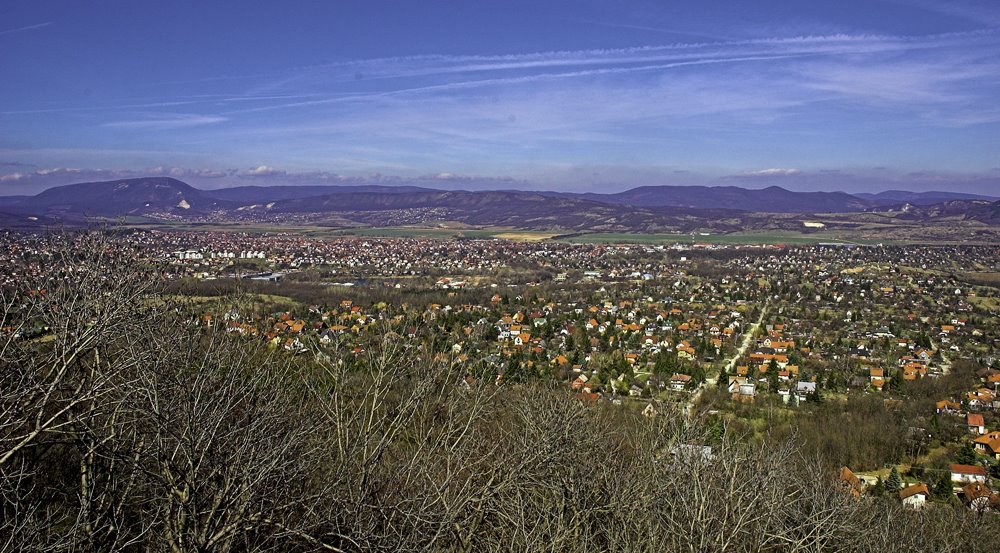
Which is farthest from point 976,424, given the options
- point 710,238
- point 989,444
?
point 710,238

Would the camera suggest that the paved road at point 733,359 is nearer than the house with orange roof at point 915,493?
No

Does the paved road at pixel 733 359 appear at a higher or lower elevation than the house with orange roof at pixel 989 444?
lower

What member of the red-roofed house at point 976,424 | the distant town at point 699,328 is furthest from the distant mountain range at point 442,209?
the red-roofed house at point 976,424

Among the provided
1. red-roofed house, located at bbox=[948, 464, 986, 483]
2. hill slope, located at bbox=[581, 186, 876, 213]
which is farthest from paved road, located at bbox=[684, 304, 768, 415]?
hill slope, located at bbox=[581, 186, 876, 213]

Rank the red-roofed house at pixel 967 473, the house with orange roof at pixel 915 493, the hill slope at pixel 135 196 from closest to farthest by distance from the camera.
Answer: the house with orange roof at pixel 915 493, the red-roofed house at pixel 967 473, the hill slope at pixel 135 196

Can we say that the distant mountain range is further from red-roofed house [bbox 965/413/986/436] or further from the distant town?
red-roofed house [bbox 965/413/986/436]

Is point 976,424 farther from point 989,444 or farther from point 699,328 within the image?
point 699,328

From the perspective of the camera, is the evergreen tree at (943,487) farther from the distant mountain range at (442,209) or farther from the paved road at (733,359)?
the distant mountain range at (442,209)

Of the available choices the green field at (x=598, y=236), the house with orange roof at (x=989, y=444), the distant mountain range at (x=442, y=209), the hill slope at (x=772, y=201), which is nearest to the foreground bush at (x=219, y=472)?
the house with orange roof at (x=989, y=444)

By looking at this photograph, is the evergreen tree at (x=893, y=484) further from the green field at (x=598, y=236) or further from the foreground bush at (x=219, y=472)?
the green field at (x=598, y=236)

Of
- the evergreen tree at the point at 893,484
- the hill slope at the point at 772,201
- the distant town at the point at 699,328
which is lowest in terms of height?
the distant town at the point at 699,328

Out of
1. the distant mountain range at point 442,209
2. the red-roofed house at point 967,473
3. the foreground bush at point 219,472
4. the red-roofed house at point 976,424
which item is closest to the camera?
the foreground bush at point 219,472
